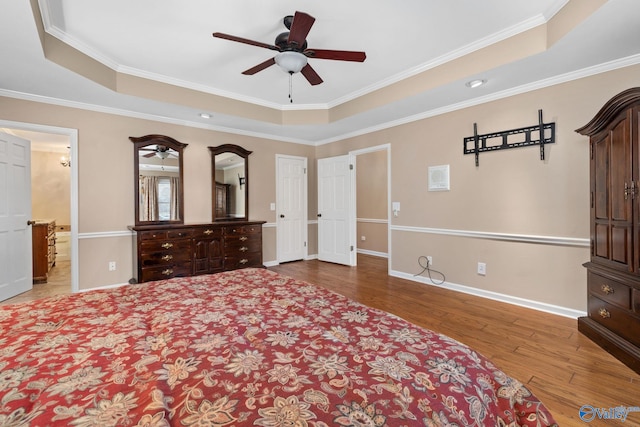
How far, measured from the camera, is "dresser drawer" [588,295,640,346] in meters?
2.02

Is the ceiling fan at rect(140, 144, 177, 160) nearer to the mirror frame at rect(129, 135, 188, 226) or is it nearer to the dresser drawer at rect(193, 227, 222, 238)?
the mirror frame at rect(129, 135, 188, 226)

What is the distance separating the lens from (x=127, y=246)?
13.1 feet

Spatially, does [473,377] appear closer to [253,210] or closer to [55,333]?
[55,333]

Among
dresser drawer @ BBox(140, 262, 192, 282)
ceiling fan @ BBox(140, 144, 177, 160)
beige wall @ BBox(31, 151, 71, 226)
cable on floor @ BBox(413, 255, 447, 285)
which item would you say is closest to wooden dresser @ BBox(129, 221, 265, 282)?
dresser drawer @ BBox(140, 262, 192, 282)

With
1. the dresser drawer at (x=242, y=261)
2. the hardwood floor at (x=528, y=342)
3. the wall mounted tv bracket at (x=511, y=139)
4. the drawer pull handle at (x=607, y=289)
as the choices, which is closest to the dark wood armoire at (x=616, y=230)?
the drawer pull handle at (x=607, y=289)

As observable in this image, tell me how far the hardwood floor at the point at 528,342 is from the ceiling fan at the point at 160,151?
2876 mm

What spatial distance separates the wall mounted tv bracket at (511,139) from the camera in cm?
303

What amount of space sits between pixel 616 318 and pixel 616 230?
0.68 m

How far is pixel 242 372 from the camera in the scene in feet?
2.96

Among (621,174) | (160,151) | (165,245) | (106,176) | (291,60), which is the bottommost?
(165,245)

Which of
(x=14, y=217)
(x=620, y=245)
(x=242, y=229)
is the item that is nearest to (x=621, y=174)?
(x=620, y=245)

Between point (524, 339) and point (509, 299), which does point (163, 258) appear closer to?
point (524, 339)

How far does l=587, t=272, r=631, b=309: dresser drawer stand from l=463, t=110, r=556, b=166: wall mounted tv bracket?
4.35 ft

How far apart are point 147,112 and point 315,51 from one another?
285 centimetres
